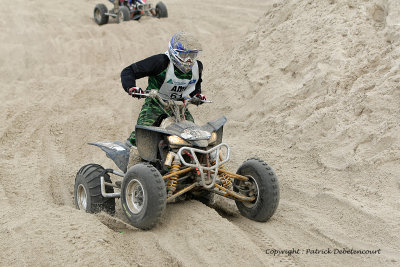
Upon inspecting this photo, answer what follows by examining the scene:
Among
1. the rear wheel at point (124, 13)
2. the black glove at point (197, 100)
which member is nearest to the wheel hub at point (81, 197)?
the black glove at point (197, 100)

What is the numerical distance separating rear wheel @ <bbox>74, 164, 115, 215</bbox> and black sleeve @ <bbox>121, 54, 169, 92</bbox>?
112 cm

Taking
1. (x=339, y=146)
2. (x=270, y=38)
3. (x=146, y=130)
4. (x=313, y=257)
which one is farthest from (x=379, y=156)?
(x=270, y=38)

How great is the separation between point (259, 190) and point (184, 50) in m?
1.84

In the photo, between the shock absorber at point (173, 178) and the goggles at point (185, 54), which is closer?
the shock absorber at point (173, 178)

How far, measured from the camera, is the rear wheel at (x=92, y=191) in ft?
19.3

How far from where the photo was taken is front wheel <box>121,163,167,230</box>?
15.9ft

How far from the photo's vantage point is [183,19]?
55.0ft

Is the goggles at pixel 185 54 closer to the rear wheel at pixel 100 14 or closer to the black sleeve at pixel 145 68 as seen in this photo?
the black sleeve at pixel 145 68

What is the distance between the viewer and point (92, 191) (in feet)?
19.3

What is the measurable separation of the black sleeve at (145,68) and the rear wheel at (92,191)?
3.67 feet

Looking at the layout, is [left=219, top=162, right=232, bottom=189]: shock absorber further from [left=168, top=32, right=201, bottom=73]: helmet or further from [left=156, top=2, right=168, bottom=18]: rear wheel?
[left=156, top=2, right=168, bottom=18]: rear wheel

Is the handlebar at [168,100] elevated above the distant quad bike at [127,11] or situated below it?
below

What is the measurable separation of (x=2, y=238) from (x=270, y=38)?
6.86m

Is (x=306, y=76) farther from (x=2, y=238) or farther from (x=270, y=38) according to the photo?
(x=2, y=238)
